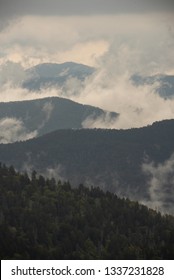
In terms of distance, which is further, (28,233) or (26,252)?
(28,233)

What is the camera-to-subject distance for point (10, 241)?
172 meters

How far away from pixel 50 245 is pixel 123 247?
76.2ft
